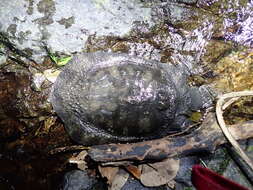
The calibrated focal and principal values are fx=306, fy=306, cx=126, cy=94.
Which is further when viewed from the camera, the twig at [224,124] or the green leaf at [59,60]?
the green leaf at [59,60]

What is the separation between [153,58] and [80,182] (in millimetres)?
1401

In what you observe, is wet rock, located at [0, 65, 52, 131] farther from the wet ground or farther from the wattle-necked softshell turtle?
the wattle-necked softshell turtle

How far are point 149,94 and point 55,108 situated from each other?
896mm

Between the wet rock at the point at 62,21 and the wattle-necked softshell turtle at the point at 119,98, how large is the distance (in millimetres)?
232

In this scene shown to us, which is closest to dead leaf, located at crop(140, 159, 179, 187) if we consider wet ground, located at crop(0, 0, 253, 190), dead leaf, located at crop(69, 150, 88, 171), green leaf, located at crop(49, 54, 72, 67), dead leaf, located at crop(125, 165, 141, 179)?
dead leaf, located at crop(125, 165, 141, 179)

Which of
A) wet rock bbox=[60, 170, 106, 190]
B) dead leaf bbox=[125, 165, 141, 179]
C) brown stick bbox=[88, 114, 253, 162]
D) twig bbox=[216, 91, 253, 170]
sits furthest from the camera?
wet rock bbox=[60, 170, 106, 190]

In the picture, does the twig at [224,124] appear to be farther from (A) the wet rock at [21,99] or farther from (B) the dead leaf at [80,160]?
(A) the wet rock at [21,99]

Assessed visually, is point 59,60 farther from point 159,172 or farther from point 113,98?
point 159,172

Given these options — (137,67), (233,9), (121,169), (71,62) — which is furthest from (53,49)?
(233,9)

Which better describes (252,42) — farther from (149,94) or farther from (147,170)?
(147,170)

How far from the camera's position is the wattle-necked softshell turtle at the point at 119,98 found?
2766 millimetres

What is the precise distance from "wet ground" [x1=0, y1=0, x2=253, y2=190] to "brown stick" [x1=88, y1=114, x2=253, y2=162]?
0.22 m

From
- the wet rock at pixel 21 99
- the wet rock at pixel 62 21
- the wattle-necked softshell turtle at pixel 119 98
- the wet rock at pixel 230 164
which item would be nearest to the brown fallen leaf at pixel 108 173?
the wattle-necked softshell turtle at pixel 119 98

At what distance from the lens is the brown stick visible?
274 centimetres
